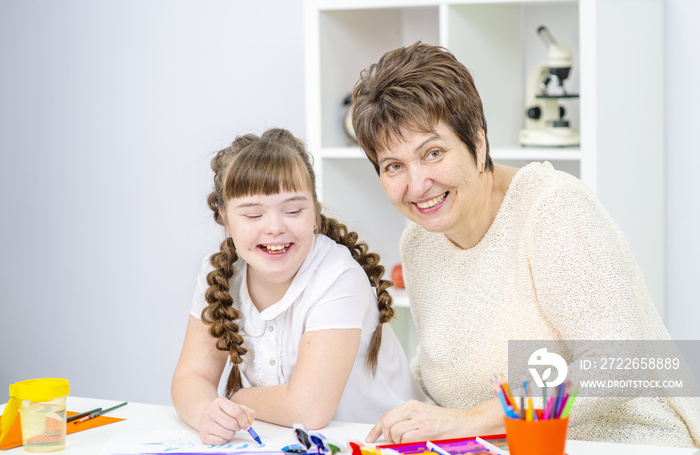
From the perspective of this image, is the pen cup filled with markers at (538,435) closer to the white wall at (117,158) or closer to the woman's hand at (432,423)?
the woman's hand at (432,423)

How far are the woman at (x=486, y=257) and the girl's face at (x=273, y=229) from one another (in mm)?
163

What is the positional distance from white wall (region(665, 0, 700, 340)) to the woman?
824 millimetres

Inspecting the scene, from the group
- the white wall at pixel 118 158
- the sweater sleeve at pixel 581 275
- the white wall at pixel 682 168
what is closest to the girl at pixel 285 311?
the sweater sleeve at pixel 581 275

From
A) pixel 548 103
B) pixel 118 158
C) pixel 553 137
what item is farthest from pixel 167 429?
pixel 118 158

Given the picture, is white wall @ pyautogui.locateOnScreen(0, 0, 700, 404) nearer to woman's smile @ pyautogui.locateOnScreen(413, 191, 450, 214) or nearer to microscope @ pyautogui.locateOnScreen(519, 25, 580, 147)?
microscope @ pyautogui.locateOnScreen(519, 25, 580, 147)

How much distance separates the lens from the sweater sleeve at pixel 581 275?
1233 millimetres

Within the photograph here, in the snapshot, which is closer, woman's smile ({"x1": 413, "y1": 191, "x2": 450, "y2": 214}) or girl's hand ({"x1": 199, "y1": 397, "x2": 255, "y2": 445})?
girl's hand ({"x1": 199, "y1": 397, "x2": 255, "y2": 445})

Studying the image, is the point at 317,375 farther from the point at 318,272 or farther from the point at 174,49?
the point at 174,49

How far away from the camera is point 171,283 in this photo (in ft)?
9.68

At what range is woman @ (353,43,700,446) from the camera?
1.24 metres

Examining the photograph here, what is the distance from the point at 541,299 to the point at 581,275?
0.10 m

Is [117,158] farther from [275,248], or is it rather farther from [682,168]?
[682,168]

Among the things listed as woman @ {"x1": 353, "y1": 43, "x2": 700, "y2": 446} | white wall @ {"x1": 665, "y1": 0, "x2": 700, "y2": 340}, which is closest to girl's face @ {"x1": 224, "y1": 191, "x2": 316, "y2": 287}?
woman @ {"x1": 353, "y1": 43, "x2": 700, "y2": 446}

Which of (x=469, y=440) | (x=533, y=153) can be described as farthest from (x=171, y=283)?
(x=469, y=440)
